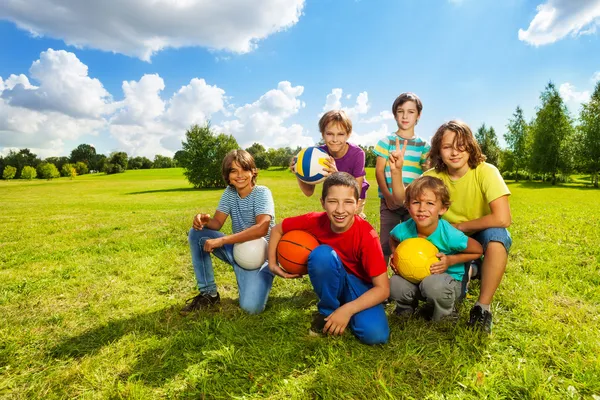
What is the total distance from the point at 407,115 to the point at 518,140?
5687 cm

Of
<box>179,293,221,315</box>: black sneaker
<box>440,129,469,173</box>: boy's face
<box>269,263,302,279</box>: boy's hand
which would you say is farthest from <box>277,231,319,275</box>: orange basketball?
<box>440,129,469,173</box>: boy's face

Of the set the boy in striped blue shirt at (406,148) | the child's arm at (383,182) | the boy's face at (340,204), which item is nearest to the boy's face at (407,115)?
the boy in striped blue shirt at (406,148)

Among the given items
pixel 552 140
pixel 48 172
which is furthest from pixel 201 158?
pixel 48 172

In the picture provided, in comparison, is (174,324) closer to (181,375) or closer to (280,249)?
(181,375)

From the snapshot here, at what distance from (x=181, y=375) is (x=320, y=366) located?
1.08m

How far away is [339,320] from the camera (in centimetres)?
279

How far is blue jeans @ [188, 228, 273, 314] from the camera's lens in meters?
3.60

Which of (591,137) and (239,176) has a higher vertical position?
(591,137)

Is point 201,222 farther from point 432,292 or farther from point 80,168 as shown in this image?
point 80,168

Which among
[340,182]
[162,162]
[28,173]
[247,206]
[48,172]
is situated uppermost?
[162,162]

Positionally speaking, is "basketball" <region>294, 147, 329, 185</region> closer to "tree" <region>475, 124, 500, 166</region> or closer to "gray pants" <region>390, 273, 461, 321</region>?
"gray pants" <region>390, 273, 461, 321</region>

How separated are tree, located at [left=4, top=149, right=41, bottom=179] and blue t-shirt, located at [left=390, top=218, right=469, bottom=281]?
92.2m

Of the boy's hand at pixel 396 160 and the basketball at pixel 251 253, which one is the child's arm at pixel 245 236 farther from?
the boy's hand at pixel 396 160

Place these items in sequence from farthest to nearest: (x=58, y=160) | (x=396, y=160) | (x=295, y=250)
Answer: (x=58, y=160)
(x=396, y=160)
(x=295, y=250)
